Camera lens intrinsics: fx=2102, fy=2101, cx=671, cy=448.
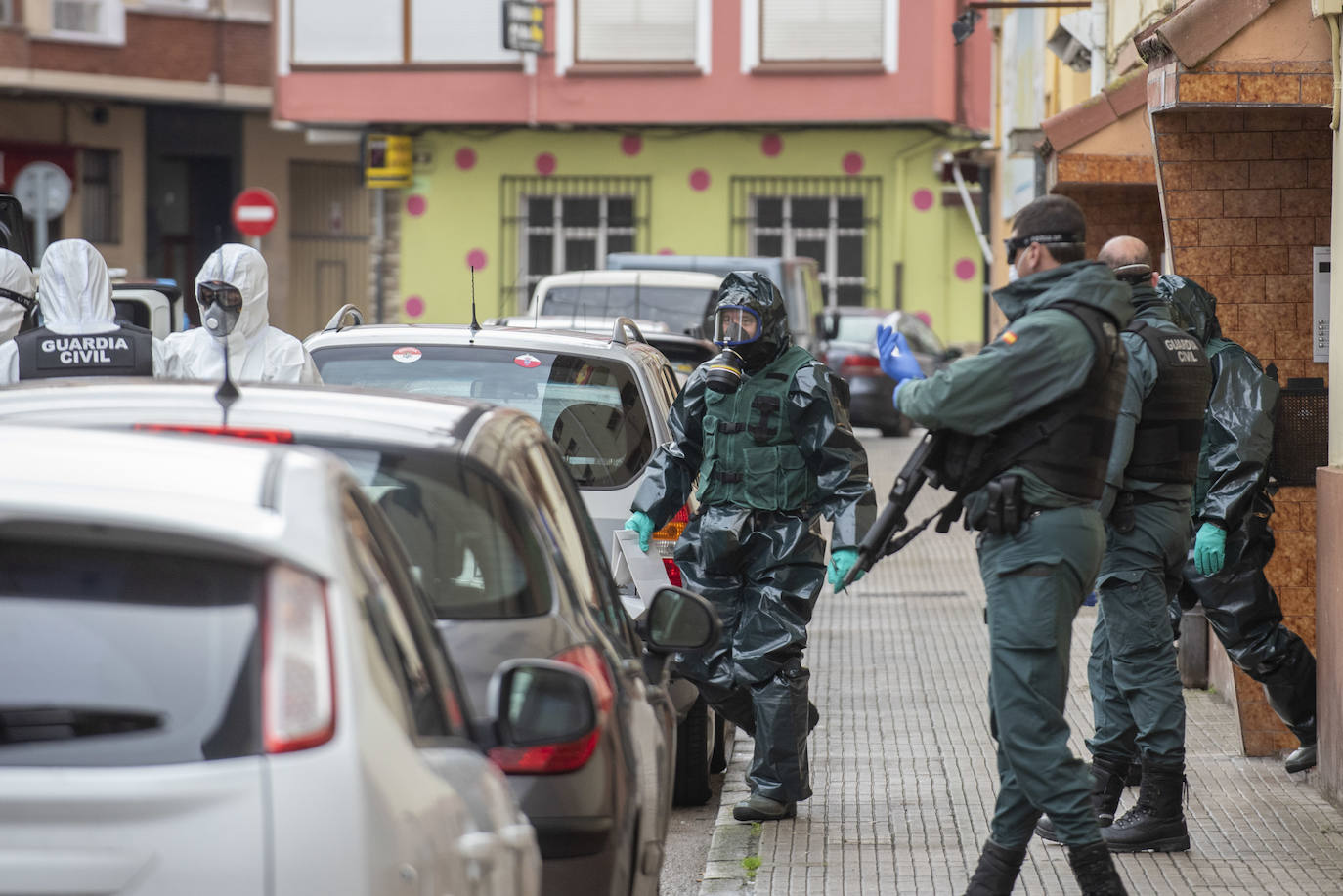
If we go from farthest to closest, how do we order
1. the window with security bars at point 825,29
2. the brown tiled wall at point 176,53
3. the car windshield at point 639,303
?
1. the brown tiled wall at point 176,53
2. the window with security bars at point 825,29
3. the car windshield at point 639,303

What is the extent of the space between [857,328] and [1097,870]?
2169 centimetres

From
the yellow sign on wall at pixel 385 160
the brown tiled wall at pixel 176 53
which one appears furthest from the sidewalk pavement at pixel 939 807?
the brown tiled wall at pixel 176 53

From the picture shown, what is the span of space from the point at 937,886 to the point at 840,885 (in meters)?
0.27

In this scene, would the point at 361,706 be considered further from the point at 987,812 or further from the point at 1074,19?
the point at 1074,19

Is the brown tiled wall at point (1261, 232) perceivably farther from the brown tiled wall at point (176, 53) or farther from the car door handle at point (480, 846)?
the brown tiled wall at point (176, 53)

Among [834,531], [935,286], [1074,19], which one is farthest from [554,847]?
[935,286]

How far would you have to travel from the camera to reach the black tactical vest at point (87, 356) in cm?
676

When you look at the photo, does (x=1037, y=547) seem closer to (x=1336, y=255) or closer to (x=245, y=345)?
(x=1336, y=255)

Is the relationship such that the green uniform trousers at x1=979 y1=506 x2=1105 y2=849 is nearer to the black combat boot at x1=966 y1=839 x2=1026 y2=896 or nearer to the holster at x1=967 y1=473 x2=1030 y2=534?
the holster at x1=967 y1=473 x2=1030 y2=534

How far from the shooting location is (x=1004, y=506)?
5070 millimetres

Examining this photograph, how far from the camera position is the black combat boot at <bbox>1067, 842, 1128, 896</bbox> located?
5137 millimetres

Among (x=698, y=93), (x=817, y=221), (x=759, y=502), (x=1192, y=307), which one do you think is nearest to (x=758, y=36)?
(x=698, y=93)

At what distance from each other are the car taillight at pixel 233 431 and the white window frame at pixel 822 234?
27.4 m

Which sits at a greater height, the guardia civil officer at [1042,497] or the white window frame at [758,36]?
the white window frame at [758,36]
